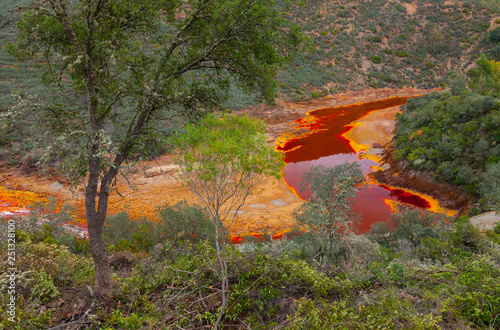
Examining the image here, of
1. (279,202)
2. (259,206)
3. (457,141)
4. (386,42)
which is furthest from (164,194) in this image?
(386,42)

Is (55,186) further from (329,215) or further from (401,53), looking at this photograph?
(401,53)

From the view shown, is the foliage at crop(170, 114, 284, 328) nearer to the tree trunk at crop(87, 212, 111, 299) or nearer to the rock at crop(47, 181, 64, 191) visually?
the tree trunk at crop(87, 212, 111, 299)

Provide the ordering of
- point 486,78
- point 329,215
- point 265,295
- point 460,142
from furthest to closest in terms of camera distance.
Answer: point 486,78, point 460,142, point 329,215, point 265,295

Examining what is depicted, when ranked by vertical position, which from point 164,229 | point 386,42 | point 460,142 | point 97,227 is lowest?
point 460,142

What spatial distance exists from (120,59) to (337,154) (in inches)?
702

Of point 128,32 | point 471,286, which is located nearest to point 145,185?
point 128,32

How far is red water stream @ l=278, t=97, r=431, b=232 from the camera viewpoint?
13.6 metres

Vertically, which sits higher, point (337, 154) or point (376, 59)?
point (376, 59)

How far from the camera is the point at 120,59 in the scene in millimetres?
4395

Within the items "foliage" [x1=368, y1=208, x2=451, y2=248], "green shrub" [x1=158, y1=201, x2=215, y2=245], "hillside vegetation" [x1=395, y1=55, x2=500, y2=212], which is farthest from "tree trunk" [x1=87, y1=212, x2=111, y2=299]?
"hillside vegetation" [x1=395, y1=55, x2=500, y2=212]

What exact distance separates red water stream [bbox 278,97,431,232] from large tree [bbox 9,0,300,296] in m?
2.68

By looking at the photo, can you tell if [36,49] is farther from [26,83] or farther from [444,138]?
[26,83]

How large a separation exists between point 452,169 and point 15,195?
21537mm

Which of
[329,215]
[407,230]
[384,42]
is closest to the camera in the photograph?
[329,215]
